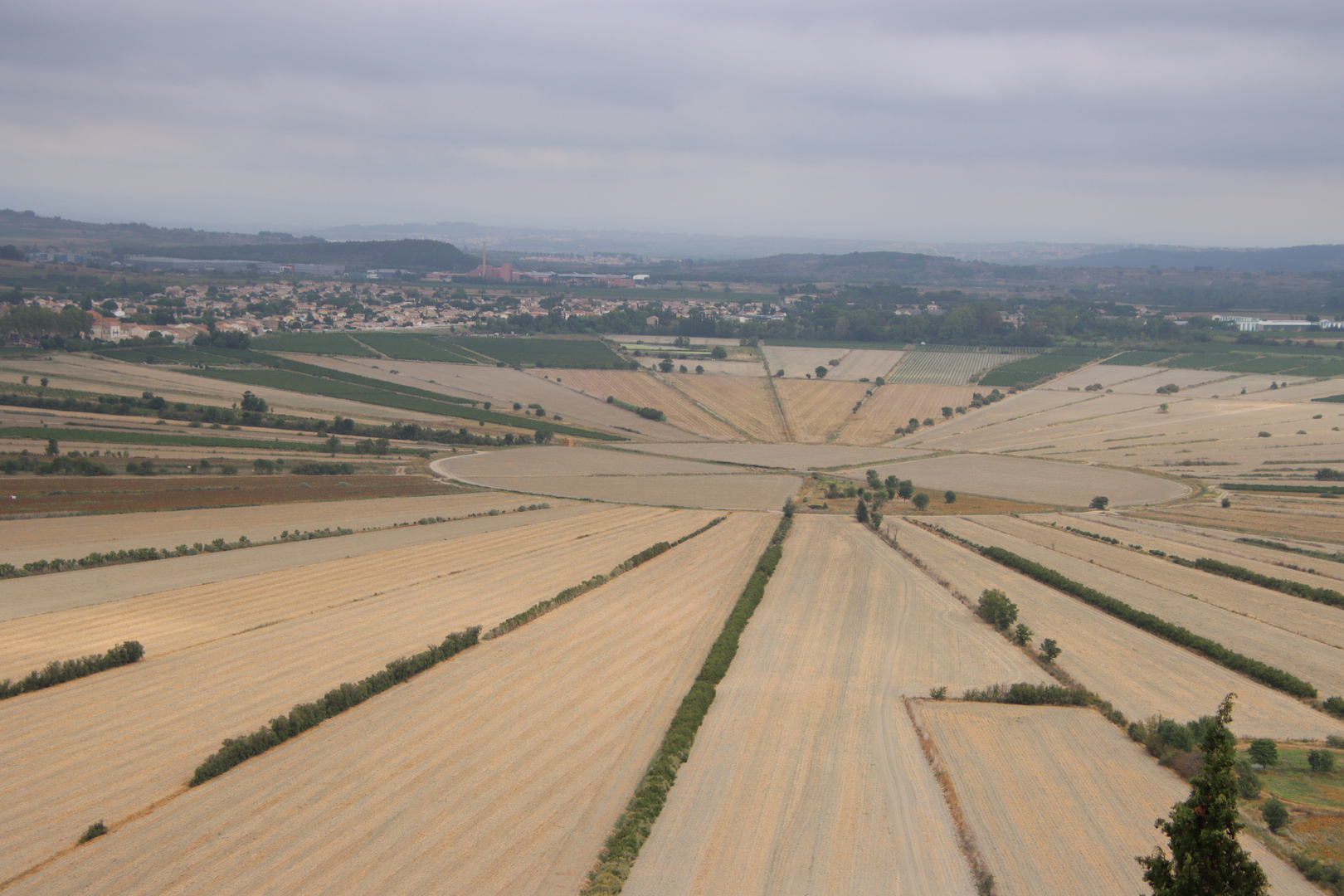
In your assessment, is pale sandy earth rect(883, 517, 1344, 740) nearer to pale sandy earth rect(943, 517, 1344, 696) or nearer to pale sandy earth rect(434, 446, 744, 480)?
pale sandy earth rect(943, 517, 1344, 696)

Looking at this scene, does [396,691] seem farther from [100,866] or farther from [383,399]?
[383,399]

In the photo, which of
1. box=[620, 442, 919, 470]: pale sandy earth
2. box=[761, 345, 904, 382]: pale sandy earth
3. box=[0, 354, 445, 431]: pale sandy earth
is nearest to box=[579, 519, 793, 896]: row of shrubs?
box=[620, 442, 919, 470]: pale sandy earth

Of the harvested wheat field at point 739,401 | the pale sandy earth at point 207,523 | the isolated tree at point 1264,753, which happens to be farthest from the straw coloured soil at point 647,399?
the isolated tree at point 1264,753

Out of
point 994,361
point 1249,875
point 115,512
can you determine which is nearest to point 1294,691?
point 1249,875

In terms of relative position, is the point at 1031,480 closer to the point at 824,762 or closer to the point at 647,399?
the point at 647,399

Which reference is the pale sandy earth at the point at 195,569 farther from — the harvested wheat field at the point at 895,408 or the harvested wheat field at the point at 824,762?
the harvested wheat field at the point at 895,408

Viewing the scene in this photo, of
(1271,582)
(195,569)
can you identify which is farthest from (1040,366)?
(195,569)
